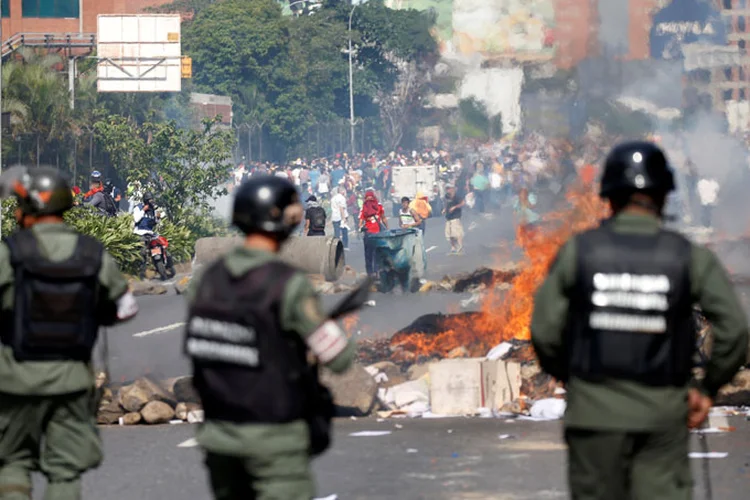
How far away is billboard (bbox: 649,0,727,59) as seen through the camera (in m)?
31.8

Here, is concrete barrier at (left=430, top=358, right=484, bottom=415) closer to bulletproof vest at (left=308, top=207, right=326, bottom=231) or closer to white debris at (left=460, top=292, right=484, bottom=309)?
white debris at (left=460, top=292, right=484, bottom=309)

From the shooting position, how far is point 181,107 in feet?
196

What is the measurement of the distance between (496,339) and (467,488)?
19.2ft

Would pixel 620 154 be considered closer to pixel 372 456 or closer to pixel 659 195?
pixel 659 195

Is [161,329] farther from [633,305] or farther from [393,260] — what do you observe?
[633,305]

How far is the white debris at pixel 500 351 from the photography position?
1302 cm

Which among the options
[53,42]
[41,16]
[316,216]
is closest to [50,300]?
[316,216]

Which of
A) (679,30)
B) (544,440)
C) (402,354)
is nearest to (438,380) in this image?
(544,440)

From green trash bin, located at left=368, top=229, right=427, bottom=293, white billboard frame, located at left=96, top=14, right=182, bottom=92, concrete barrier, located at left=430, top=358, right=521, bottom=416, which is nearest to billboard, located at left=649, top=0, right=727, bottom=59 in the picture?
green trash bin, located at left=368, top=229, right=427, bottom=293

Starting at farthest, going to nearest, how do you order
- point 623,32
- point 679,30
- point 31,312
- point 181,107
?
point 181,107 → point 679,30 → point 623,32 → point 31,312

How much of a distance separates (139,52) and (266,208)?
42.0 meters

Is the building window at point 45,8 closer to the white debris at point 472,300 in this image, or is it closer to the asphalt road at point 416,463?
the white debris at point 472,300

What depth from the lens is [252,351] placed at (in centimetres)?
472

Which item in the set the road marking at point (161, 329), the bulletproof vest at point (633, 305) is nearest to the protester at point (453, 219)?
the road marking at point (161, 329)
